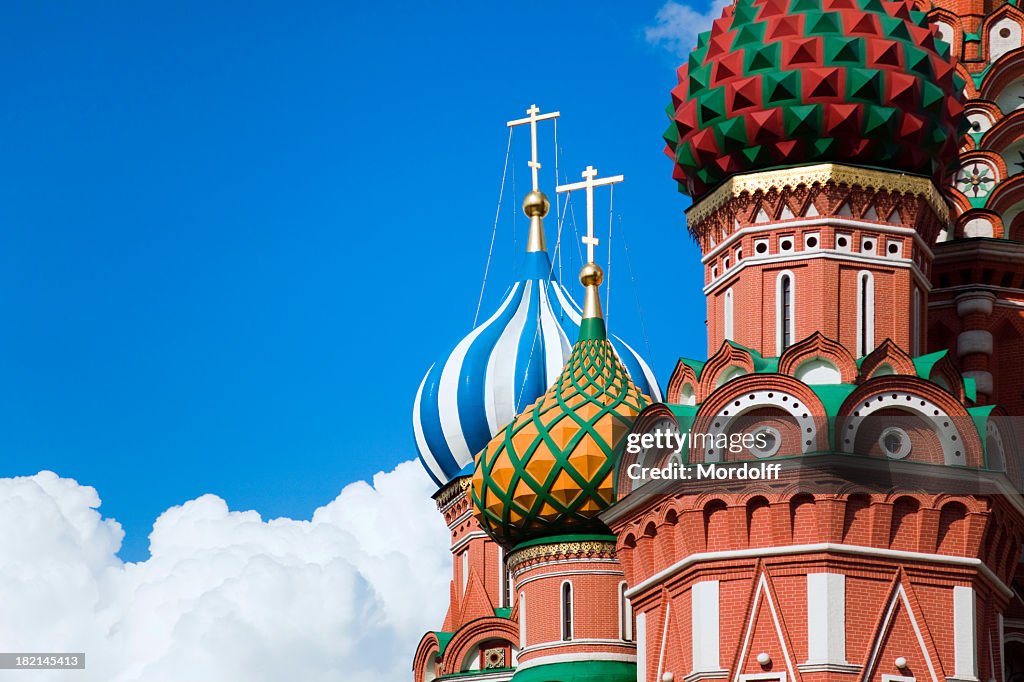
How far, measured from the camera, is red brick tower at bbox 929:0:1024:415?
89.1 ft

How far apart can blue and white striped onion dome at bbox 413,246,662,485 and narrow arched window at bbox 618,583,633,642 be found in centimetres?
606

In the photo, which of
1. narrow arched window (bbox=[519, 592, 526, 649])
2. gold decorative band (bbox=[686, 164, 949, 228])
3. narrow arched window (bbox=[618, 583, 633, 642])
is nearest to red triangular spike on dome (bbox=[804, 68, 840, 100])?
gold decorative band (bbox=[686, 164, 949, 228])

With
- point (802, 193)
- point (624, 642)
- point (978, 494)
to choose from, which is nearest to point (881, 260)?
point (802, 193)

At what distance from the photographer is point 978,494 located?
23016 millimetres

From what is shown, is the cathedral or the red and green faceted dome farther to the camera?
the red and green faceted dome

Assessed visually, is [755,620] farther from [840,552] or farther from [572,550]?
[572,550]

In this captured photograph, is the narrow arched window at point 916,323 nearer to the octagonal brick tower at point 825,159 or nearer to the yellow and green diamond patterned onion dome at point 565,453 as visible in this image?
the octagonal brick tower at point 825,159

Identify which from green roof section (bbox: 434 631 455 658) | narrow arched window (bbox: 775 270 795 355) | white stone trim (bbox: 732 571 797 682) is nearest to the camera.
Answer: white stone trim (bbox: 732 571 797 682)

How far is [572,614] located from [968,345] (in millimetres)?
4974

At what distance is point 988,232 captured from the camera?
27531 mm

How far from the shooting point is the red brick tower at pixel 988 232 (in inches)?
1069

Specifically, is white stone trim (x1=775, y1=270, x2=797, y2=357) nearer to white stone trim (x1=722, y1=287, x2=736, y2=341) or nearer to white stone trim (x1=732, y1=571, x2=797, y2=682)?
white stone trim (x1=722, y1=287, x2=736, y2=341)

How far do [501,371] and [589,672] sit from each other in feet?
24.0

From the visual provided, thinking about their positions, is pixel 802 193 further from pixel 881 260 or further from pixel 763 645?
pixel 763 645
